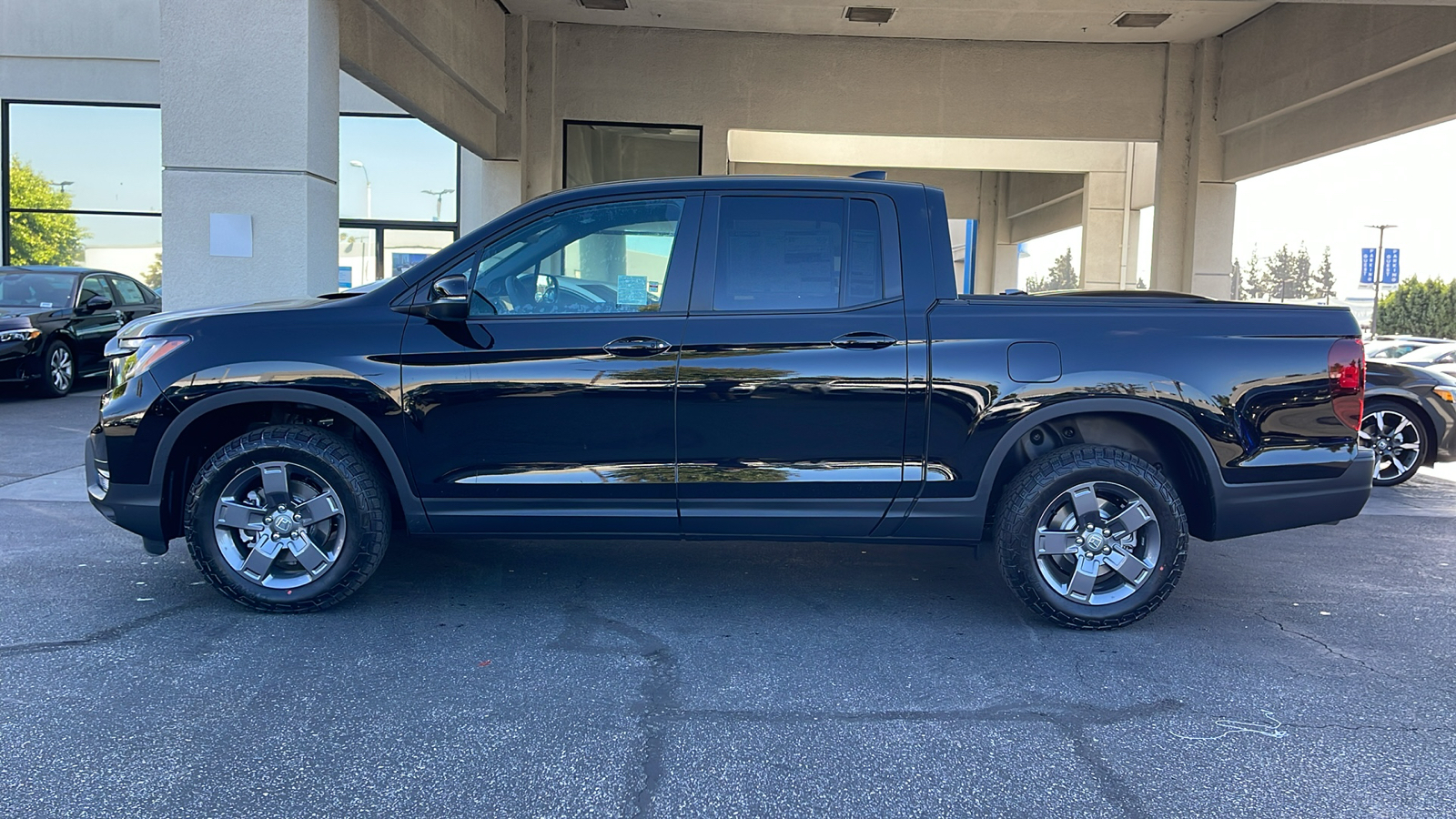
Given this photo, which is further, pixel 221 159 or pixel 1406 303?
pixel 1406 303

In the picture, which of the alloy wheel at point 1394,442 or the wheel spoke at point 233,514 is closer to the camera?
the wheel spoke at point 233,514

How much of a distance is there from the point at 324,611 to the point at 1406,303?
6851 centimetres

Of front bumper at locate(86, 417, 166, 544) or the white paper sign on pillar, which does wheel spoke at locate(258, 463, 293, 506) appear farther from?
the white paper sign on pillar

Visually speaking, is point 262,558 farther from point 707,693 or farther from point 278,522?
point 707,693

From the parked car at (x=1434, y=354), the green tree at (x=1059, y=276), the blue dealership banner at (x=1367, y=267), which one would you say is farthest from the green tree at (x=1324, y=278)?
the parked car at (x=1434, y=354)

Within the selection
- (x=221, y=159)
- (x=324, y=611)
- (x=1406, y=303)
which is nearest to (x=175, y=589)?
(x=324, y=611)

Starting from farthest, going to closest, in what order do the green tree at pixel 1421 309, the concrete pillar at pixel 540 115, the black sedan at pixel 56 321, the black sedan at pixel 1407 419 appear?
1. the green tree at pixel 1421 309
2. the concrete pillar at pixel 540 115
3. the black sedan at pixel 56 321
4. the black sedan at pixel 1407 419

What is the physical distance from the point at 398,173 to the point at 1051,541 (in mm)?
16671

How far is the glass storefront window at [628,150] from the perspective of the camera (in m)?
14.5

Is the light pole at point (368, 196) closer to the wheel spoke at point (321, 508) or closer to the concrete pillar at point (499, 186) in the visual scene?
the concrete pillar at point (499, 186)

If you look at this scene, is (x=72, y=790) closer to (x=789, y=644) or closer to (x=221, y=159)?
(x=789, y=644)

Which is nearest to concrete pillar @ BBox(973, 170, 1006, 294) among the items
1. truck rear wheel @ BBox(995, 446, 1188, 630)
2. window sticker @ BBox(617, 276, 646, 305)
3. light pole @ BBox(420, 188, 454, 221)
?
light pole @ BBox(420, 188, 454, 221)

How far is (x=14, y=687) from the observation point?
370 cm

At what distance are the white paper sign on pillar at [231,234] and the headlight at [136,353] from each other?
11.4 feet
